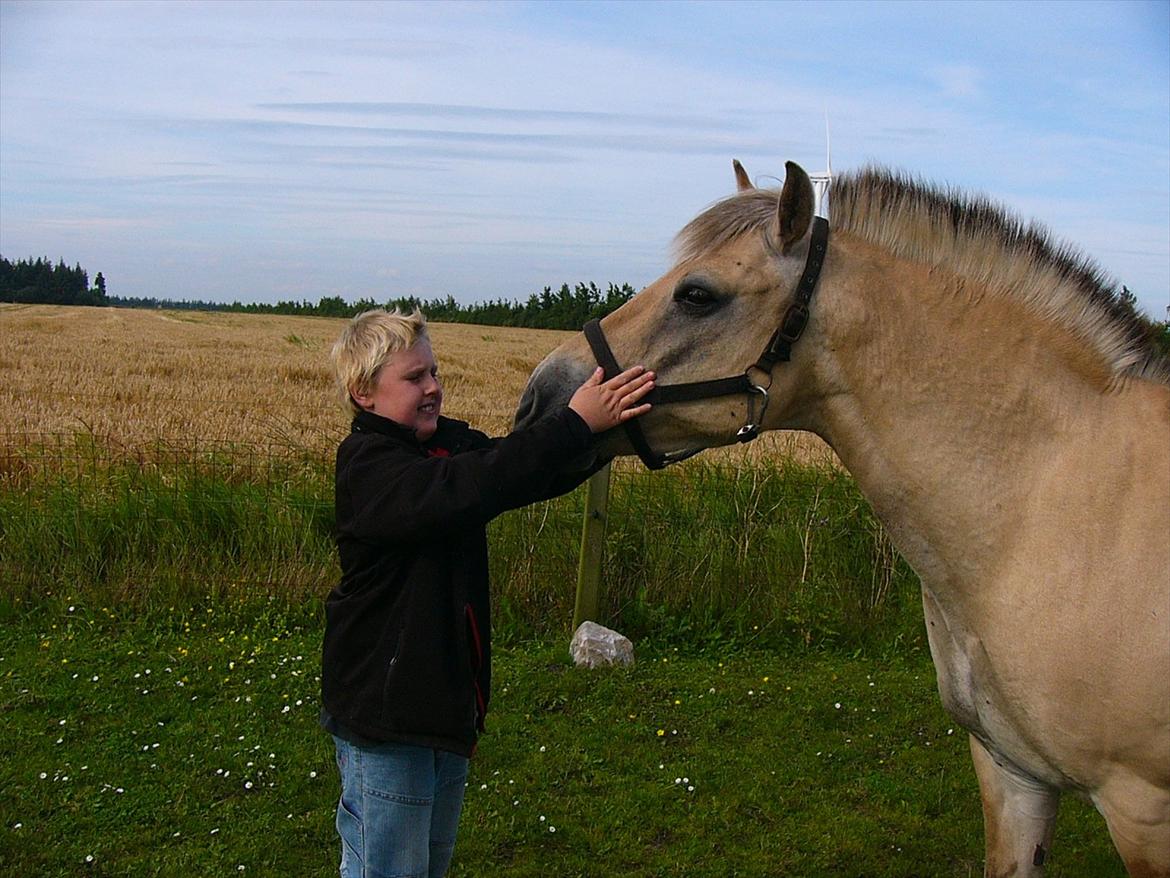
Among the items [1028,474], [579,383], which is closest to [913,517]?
[1028,474]

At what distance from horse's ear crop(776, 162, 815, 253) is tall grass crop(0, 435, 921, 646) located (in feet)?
13.4

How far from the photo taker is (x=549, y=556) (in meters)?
6.40

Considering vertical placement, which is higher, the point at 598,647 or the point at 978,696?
the point at 978,696

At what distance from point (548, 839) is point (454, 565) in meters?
1.98

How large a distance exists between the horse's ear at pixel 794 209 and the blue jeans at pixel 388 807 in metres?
1.64

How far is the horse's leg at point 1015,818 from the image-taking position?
9.45 ft

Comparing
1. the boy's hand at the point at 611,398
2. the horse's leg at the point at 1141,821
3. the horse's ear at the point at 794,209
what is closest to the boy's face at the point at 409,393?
the boy's hand at the point at 611,398

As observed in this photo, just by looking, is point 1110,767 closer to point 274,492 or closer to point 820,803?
point 820,803

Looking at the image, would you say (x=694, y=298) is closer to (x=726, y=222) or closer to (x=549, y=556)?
(x=726, y=222)

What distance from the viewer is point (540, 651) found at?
5.95m

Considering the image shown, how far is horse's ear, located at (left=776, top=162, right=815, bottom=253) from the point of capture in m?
2.40

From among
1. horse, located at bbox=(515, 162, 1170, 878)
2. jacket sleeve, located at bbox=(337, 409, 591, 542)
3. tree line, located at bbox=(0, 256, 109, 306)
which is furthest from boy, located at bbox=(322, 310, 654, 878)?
tree line, located at bbox=(0, 256, 109, 306)

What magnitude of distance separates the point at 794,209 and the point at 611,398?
65cm

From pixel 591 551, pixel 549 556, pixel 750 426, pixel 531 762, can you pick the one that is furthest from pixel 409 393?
pixel 549 556
